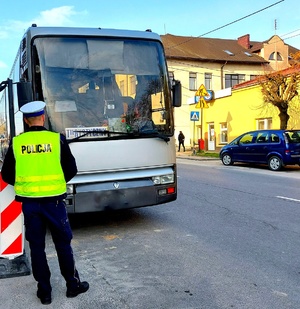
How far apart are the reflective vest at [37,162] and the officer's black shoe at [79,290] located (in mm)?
1003

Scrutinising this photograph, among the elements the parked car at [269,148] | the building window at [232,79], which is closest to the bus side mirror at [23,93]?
the parked car at [269,148]

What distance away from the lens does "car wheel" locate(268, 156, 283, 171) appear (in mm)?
15578

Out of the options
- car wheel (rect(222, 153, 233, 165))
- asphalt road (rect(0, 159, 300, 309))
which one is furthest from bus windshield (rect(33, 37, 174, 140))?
car wheel (rect(222, 153, 233, 165))

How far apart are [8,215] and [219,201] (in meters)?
5.37

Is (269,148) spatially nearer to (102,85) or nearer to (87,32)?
(102,85)

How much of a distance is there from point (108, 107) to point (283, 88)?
51.2ft

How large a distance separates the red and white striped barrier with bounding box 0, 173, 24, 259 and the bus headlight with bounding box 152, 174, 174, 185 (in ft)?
7.19

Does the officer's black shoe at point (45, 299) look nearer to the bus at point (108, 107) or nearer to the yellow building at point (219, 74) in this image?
the bus at point (108, 107)

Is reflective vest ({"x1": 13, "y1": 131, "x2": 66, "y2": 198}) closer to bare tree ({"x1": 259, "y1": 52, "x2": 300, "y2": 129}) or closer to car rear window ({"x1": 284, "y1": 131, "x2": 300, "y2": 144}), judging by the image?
A: car rear window ({"x1": 284, "y1": 131, "x2": 300, "y2": 144})

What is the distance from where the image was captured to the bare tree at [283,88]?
1890 centimetres

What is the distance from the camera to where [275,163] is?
15.8 metres

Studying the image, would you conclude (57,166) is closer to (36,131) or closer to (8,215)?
(36,131)

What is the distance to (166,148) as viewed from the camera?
6078mm

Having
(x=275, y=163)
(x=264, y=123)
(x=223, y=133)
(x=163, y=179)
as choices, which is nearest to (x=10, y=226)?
(x=163, y=179)
